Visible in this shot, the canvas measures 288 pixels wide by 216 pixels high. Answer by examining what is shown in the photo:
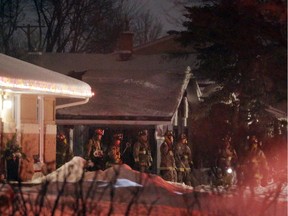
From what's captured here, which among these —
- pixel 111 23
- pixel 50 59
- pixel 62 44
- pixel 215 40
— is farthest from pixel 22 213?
pixel 111 23

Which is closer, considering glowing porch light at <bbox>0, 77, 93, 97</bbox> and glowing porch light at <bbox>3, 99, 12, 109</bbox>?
glowing porch light at <bbox>0, 77, 93, 97</bbox>

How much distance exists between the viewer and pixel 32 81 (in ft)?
57.2

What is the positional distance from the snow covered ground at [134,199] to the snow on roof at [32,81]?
225cm

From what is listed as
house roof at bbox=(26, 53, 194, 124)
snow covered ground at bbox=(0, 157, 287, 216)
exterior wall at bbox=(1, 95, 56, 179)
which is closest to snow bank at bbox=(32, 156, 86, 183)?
snow covered ground at bbox=(0, 157, 287, 216)

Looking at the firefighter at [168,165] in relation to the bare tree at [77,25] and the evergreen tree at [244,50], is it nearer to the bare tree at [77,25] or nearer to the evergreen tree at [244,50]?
the evergreen tree at [244,50]

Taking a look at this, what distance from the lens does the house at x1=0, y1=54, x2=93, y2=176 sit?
17.3m

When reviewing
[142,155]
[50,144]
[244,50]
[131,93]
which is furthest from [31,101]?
[131,93]

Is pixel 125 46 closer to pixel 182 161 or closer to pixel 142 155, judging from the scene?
pixel 182 161

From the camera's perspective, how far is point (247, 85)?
76.6ft

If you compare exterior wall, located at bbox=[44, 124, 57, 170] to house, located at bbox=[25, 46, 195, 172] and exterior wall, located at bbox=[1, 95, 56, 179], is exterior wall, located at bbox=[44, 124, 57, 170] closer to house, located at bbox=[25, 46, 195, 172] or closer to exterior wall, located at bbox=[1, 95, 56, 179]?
exterior wall, located at bbox=[1, 95, 56, 179]

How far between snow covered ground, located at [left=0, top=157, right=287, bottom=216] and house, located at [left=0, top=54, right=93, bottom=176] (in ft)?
7.82

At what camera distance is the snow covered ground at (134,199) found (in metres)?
8.95

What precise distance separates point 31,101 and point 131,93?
33.2ft

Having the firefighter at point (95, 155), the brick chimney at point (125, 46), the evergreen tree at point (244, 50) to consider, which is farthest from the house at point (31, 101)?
the brick chimney at point (125, 46)
